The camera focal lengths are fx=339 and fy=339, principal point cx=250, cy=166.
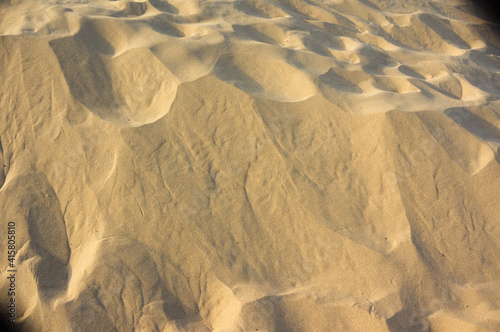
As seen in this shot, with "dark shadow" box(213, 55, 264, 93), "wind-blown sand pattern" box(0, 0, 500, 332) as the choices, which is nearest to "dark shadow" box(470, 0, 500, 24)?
"wind-blown sand pattern" box(0, 0, 500, 332)

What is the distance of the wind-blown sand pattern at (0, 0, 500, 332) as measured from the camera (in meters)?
1.41

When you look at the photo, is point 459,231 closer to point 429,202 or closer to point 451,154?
point 429,202

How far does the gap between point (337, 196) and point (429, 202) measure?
44cm

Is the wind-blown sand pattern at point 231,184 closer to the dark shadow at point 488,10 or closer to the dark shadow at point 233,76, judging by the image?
the dark shadow at point 233,76

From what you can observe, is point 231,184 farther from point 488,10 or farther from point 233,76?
point 488,10

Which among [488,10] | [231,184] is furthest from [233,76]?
[488,10]

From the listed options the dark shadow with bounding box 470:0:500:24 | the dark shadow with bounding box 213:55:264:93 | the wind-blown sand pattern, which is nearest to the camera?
the wind-blown sand pattern

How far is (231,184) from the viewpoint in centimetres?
162

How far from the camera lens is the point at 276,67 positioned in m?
1.97

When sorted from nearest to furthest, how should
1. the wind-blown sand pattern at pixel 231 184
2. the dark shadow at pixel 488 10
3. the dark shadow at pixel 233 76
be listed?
the wind-blown sand pattern at pixel 231 184 < the dark shadow at pixel 233 76 < the dark shadow at pixel 488 10

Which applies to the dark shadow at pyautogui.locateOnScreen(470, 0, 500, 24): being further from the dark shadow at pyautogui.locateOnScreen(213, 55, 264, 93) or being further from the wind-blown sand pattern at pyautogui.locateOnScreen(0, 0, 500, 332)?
the dark shadow at pyautogui.locateOnScreen(213, 55, 264, 93)

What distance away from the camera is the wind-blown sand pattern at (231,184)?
4.62ft

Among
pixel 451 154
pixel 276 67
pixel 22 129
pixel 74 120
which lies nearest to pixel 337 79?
pixel 276 67

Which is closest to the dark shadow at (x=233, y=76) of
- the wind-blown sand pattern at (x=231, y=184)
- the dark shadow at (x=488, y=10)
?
the wind-blown sand pattern at (x=231, y=184)
